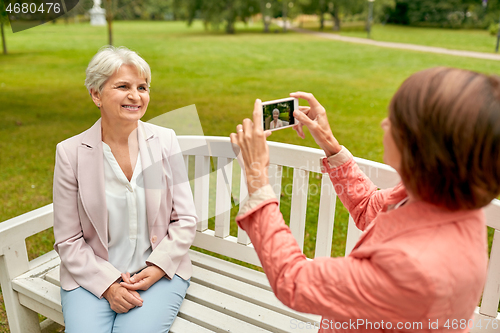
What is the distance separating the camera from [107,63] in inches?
81.1

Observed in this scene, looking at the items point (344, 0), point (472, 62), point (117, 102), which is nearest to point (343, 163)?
point (117, 102)

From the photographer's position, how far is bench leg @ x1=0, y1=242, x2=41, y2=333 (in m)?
2.42

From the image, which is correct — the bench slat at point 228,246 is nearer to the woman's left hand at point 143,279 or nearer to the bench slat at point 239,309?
the bench slat at point 239,309

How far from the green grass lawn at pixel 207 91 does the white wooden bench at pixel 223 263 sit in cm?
102

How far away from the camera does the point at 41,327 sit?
2.92m

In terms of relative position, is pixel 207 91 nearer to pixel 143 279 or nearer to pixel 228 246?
pixel 228 246

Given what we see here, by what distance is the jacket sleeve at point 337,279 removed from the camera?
1.10 metres

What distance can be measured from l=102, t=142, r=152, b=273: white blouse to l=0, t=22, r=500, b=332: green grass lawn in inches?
65.6

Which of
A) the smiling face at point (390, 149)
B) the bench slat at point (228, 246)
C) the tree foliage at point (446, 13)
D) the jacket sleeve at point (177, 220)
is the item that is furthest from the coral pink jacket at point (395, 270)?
the tree foliage at point (446, 13)

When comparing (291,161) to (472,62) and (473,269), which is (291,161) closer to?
(473,269)

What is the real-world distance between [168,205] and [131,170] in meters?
0.27

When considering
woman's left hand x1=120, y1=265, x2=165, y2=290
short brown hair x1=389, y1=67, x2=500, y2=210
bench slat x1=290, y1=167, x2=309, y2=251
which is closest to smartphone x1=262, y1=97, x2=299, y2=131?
short brown hair x1=389, y1=67, x2=500, y2=210

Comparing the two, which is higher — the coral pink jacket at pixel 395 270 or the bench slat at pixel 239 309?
the coral pink jacket at pixel 395 270

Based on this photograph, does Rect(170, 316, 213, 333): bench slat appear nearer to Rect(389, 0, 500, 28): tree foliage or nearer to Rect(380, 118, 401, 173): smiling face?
Rect(380, 118, 401, 173): smiling face
